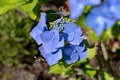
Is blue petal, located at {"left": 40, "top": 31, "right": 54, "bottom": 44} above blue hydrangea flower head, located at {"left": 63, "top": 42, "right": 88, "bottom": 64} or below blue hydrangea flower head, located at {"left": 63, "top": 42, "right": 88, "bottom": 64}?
above

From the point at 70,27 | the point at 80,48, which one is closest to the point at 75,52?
the point at 80,48

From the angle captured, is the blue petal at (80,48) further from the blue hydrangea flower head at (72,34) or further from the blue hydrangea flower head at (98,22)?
the blue hydrangea flower head at (98,22)

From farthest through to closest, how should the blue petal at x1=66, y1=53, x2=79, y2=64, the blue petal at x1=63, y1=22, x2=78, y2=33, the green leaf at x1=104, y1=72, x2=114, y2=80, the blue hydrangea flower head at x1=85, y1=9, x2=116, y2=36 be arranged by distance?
the green leaf at x1=104, y1=72, x2=114, y2=80 → the blue petal at x1=66, y1=53, x2=79, y2=64 → the blue petal at x1=63, y1=22, x2=78, y2=33 → the blue hydrangea flower head at x1=85, y1=9, x2=116, y2=36

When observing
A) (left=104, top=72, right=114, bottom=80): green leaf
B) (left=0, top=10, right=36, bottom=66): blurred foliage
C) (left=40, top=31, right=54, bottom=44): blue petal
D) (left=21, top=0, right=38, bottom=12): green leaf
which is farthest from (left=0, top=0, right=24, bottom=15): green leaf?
(left=0, top=10, right=36, bottom=66): blurred foliage

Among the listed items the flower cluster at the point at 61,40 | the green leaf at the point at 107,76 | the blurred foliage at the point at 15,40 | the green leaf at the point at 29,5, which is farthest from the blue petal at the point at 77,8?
the blurred foliage at the point at 15,40

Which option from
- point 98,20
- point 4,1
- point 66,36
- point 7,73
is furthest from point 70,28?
point 7,73

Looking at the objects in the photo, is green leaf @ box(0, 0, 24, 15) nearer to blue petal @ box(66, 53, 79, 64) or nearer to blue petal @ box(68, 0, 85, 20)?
blue petal @ box(66, 53, 79, 64)

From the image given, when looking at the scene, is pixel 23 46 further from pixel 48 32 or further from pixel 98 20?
pixel 98 20
